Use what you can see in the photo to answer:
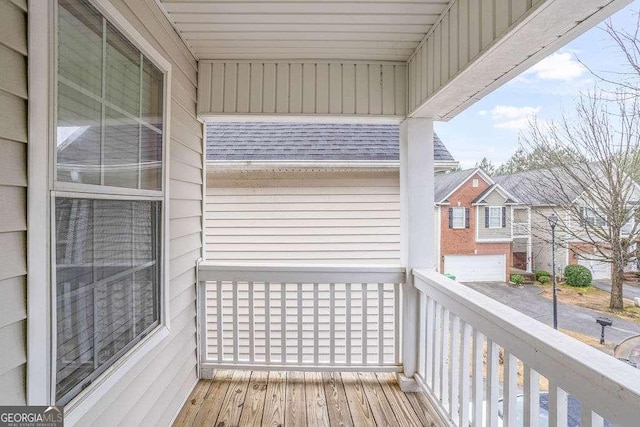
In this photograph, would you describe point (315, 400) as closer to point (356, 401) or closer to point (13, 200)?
point (356, 401)

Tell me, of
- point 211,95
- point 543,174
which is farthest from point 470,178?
point 211,95

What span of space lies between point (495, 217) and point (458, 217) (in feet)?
0.82

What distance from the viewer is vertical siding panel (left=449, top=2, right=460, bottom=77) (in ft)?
5.62

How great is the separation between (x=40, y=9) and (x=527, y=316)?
2.04 m

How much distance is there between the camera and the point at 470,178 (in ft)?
5.13

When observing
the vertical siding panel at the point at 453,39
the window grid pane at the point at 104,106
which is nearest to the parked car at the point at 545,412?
the vertical siding panel at the point at 453,39

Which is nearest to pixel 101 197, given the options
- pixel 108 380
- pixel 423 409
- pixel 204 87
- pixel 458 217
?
pixel 108 380

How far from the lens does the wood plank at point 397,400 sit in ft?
6.91

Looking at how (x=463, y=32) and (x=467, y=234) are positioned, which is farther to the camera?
(x=463, y=32)

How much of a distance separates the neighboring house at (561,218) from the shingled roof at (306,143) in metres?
2.39

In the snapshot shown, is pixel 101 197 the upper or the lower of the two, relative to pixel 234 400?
upper

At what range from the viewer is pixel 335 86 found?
8.21 ft

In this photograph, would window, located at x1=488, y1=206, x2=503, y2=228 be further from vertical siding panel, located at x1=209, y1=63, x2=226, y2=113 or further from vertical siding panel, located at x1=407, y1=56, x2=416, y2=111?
vertical siding panel, located at x1=209, y1=63, x2=226, y2=113

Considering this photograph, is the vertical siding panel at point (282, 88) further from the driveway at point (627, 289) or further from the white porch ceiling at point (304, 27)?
the driveway at point (627, 289)
